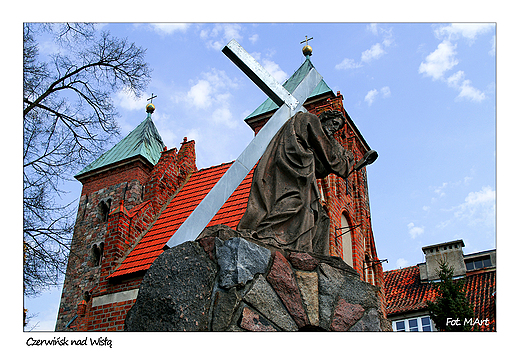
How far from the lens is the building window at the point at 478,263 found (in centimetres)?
2155

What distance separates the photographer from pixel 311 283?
380cm

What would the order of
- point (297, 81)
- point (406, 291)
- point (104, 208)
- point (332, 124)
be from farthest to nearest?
1. point (406, 291)
2. point (104, 208)
3. point (297, 81)
4. point (332, 124)

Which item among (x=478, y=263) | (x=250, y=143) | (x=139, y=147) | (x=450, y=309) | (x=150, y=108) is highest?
(x=150, y=108)

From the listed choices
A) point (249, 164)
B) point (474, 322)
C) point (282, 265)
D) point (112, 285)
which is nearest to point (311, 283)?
point (282, 265)

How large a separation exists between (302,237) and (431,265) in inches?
773

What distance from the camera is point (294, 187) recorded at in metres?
4.32

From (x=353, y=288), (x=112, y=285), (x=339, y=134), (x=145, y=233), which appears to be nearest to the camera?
(x=353, y=288)

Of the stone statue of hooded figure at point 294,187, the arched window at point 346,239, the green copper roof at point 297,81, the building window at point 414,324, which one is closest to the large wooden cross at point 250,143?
the stone statue of hooded figure at point 294,187

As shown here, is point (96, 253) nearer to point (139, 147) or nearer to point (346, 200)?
point (139, 147)

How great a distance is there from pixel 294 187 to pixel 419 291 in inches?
728

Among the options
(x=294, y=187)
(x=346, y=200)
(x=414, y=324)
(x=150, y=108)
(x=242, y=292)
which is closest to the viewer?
(x=242, y=292)

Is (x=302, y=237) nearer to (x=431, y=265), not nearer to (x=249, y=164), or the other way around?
(x=249, y=164)

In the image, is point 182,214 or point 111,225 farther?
point 182,214

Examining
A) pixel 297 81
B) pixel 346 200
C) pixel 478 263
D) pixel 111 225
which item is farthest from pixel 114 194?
pixel 478 263
